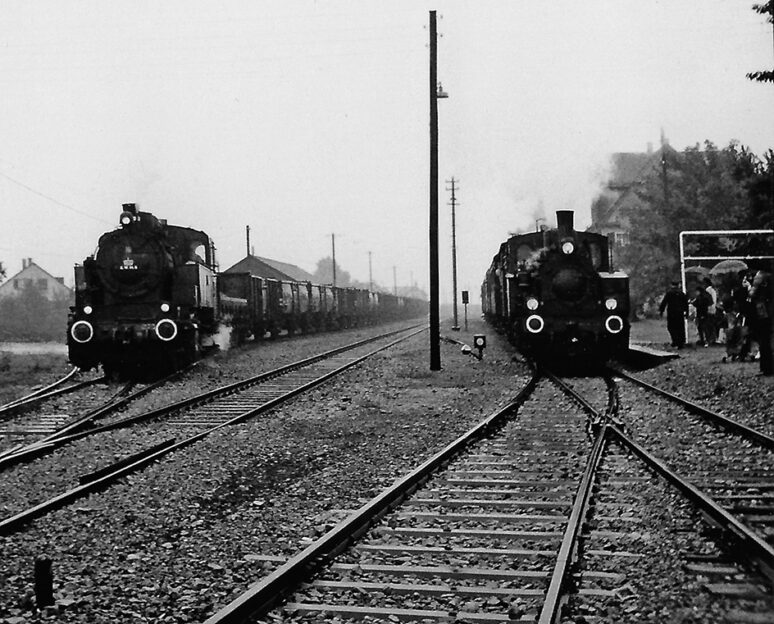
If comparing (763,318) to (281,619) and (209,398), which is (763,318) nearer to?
(209,398)

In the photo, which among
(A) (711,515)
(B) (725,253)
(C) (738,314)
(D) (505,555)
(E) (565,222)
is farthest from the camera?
(B) (725,253)

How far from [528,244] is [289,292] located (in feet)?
55.2

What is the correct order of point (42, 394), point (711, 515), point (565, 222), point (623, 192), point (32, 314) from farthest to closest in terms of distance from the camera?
point (623, 192)
point (32, 314)
point (565, 222)
point (42, 394)
point (711, 515)

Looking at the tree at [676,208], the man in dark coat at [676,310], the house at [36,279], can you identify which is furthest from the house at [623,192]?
the house at [36,279]

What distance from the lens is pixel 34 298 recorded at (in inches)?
1836

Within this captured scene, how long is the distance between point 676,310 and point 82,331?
12539 millimetres

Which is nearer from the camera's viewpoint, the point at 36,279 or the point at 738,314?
the point at 738,314

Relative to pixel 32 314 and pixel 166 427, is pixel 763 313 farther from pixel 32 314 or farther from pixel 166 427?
pixel 32 314

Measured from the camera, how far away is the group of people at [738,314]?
1305 cm

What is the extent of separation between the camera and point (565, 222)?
1614 cm

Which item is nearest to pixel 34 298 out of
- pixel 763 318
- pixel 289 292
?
pixel 289 292

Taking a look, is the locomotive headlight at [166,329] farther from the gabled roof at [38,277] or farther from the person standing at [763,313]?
the gabled roof at [38,277]

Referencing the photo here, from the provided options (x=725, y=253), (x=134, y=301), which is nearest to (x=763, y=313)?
(x=134, y=301)

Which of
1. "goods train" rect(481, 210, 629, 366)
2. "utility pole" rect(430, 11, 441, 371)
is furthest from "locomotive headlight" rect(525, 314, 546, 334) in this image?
"utility pole" rect(430, 11, 441, 371)
